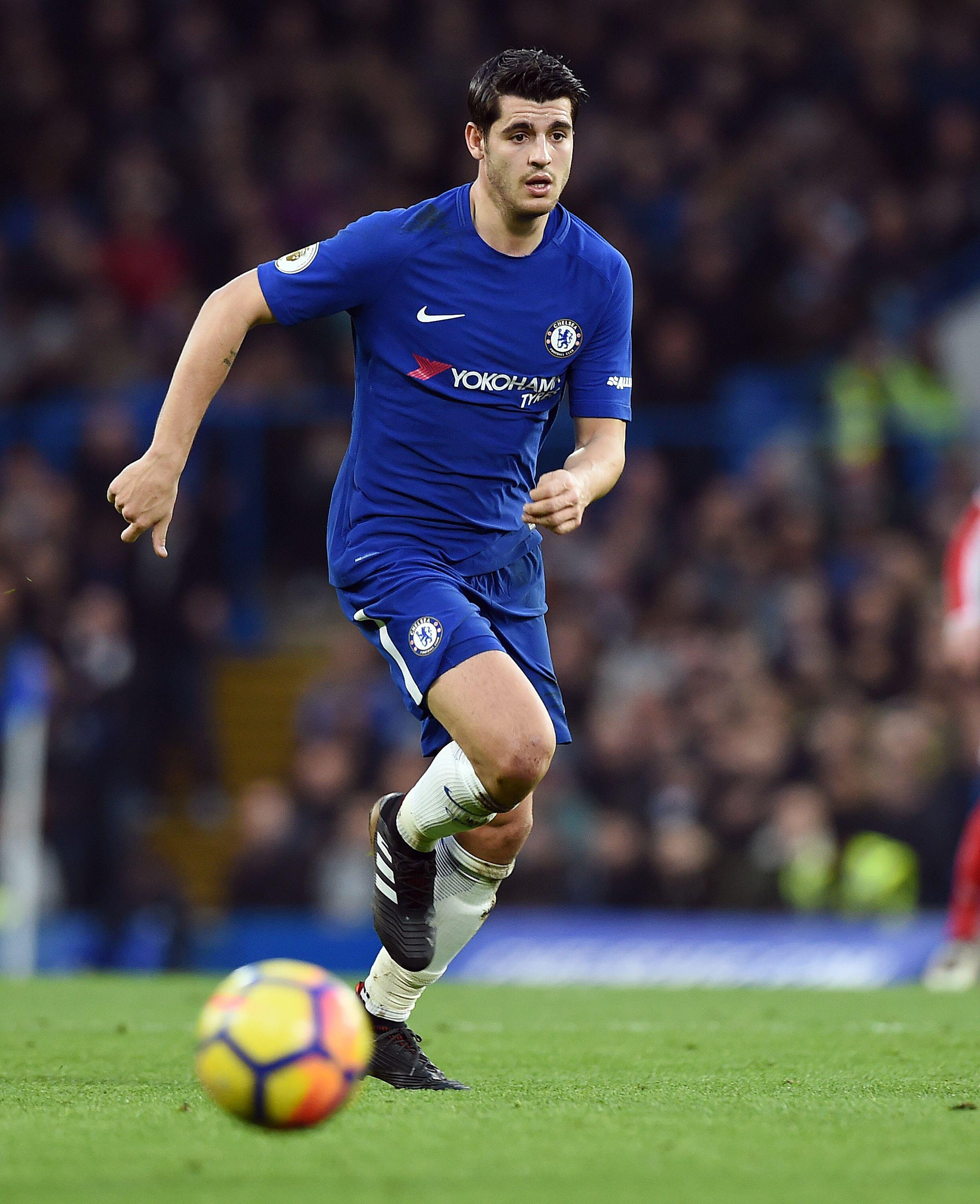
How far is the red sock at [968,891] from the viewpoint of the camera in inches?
353

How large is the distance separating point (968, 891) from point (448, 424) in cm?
498

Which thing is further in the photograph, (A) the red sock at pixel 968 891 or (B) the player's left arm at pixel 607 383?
(A) the red sock at pixel 968 891

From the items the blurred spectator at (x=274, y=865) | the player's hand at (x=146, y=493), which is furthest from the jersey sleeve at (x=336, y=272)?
the blurred spectator at (x=274, y=865)

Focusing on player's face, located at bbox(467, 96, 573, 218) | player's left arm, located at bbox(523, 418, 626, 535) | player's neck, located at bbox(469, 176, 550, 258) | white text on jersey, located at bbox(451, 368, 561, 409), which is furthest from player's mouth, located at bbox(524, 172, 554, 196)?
player's left arm, located at bbox(523, 418, 626, 535)

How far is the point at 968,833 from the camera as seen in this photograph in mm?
9172

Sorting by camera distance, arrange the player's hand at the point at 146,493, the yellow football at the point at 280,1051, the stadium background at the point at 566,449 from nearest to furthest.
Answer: the yellow football at the point at 280,1051 < the player's hand at the point at 146,493 < the stadium background at the point at 566,449

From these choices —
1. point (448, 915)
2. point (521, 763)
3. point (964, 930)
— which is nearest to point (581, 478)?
point (521, 763)

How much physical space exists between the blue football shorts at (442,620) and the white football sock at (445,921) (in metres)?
0.31

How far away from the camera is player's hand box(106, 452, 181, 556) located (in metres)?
4.67

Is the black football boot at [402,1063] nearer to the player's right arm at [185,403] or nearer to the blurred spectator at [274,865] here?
the player's right arm at [185,403]

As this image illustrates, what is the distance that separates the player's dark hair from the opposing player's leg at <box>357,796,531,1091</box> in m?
1.77

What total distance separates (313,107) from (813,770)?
26.4 ft

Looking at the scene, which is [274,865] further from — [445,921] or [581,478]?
[581,478]

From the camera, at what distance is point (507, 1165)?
3467 millimetres
